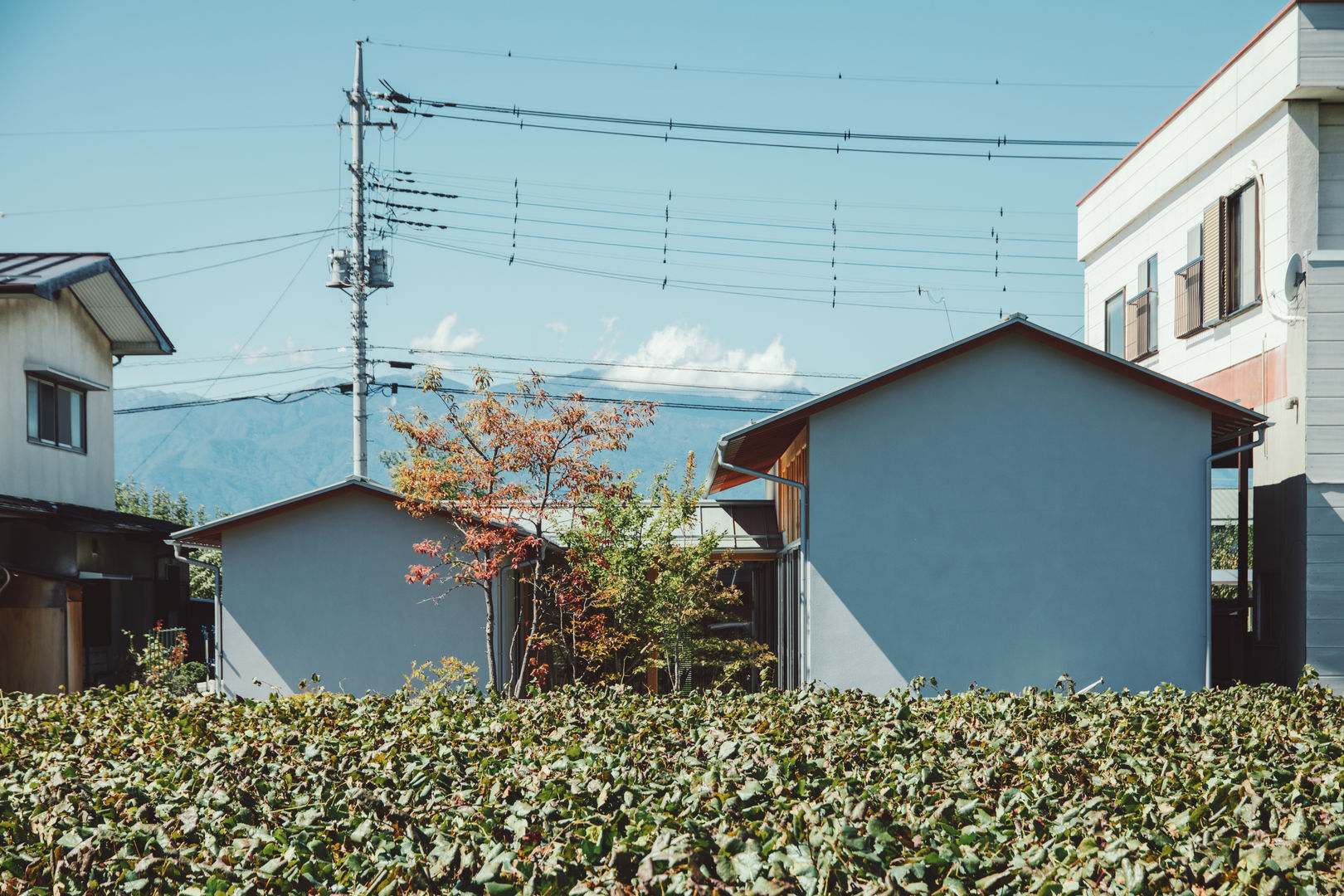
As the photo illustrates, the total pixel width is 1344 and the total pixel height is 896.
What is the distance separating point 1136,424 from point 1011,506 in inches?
67.0

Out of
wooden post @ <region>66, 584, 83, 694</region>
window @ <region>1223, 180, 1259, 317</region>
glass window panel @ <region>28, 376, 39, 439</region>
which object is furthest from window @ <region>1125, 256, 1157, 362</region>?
glass window panel @ <region>28, 376, 39, 439</region>

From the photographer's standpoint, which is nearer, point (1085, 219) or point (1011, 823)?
point (1011, 823)

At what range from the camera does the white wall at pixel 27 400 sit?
16.2 meters

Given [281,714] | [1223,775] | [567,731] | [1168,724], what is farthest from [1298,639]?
[281,714]

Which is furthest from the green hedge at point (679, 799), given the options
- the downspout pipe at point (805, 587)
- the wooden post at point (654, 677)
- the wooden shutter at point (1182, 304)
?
the wooden shutter at point (1182, 304)

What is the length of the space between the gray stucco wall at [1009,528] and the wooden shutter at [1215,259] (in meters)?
3.52

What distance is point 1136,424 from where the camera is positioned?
1207 centimetres

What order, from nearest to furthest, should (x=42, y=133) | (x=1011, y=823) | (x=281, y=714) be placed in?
(x=1011, y=823) → (x=281, y=714) → (x=42, y=133)

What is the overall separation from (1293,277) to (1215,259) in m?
2.40

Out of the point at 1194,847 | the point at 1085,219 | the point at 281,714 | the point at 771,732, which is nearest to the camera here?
the point at 1194,847

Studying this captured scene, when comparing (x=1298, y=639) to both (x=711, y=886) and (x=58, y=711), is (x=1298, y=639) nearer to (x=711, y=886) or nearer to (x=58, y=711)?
(x=711, y=886)

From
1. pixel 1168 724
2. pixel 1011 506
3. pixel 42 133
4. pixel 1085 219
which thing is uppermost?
pixel 42 133

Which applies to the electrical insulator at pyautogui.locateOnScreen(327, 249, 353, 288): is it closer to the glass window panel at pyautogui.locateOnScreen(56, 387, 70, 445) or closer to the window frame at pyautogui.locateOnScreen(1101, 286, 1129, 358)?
the glass window panel at pyautogui.locateOnScreen(56, 387, 70, 445)

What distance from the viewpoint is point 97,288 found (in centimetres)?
1839
